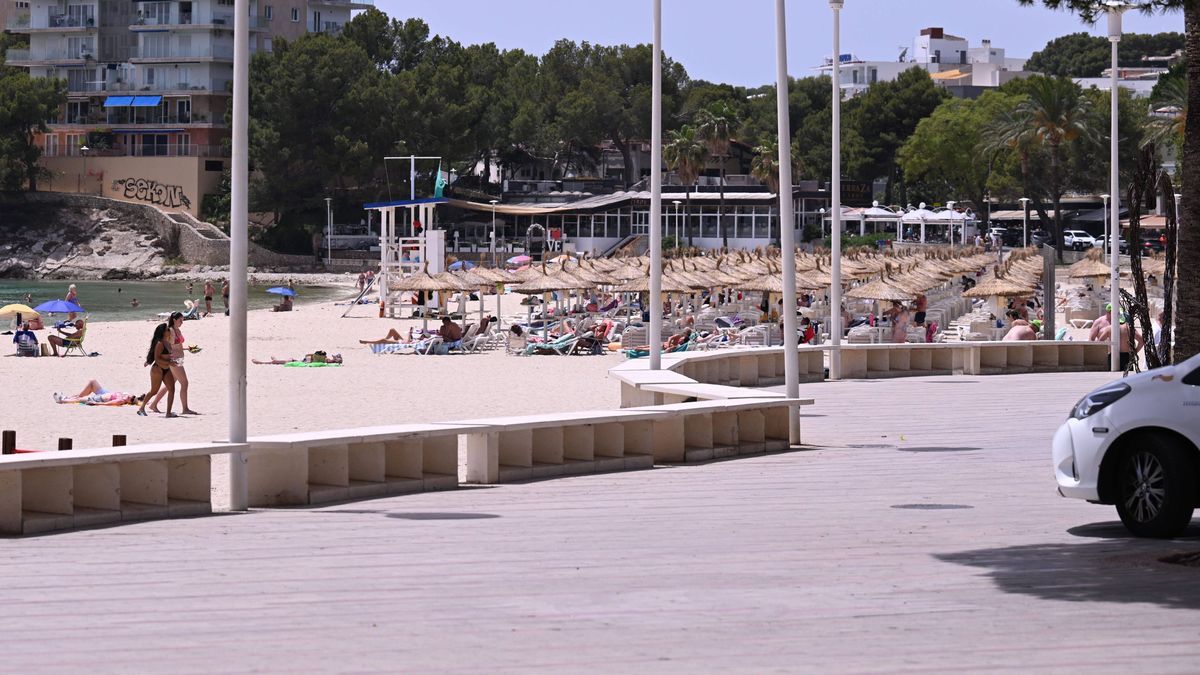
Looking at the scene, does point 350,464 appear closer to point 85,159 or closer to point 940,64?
point 85,159

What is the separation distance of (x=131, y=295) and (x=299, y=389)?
60782 mm

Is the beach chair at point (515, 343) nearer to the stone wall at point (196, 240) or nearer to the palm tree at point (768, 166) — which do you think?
the palm tree at point (768, 166)

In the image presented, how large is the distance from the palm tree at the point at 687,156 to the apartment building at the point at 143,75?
2899 cm

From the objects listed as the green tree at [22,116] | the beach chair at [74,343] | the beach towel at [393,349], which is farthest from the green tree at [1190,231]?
the green tree at [22,116]

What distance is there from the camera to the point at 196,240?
10744 centimetres

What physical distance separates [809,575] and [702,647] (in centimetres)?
192

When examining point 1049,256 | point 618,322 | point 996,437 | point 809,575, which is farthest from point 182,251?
point 809,575

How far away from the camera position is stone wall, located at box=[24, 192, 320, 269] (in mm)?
106688

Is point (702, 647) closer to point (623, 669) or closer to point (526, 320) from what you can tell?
point (623, 669)

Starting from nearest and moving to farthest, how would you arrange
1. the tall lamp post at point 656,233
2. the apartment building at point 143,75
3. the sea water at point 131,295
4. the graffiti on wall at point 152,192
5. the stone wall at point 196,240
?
the tall lamp post at point 656,233 < the sea water at point 131,295 < the stone wall at point 196,240 < the apartment building at point 143,75 < the graffiti on wall at point 152,192

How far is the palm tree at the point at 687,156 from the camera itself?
331 feet

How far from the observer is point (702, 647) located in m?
6.95

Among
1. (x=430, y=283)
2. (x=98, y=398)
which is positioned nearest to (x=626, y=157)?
(x=430, y=283)

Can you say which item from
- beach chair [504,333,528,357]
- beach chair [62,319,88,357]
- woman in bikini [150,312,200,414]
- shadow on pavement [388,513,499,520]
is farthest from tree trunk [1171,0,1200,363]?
beach chair [62,319,88,357]
